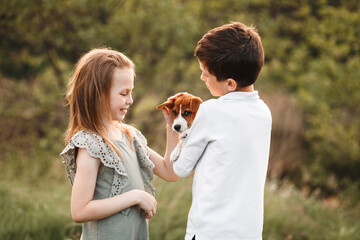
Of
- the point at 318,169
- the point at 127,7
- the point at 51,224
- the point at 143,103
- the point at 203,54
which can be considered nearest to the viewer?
the point at 203,54

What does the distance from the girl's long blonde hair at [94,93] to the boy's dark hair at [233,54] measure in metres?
0.47

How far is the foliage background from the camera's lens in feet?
20.6

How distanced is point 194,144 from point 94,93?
572 millimetres

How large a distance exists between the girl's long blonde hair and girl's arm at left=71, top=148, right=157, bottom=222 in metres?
0.14

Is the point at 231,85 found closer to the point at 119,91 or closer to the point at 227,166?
the point at 227,166

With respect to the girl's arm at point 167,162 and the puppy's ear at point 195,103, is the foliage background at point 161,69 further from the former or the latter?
the puppy's ear at point 195,103

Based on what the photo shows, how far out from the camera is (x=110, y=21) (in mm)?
6707

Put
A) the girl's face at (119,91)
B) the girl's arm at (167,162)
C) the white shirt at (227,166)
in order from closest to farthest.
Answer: the white shirt at (227,166), the girl's face at (119,91), the girl's arm at (167,162)

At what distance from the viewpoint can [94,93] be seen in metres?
1.99

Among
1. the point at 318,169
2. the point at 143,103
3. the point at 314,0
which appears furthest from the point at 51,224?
the point at 314,0

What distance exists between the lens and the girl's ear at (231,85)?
6.11 ft

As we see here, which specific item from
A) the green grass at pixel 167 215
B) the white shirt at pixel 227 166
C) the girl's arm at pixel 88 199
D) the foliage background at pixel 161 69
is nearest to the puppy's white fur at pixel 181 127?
the white shirt at pixel 227 166

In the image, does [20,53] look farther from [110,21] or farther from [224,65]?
[224,65]

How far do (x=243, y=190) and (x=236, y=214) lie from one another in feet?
0.36
